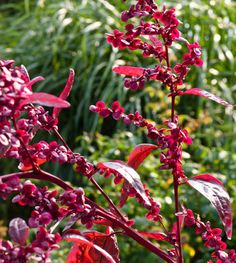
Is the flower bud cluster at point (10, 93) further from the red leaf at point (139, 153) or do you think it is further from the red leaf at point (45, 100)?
the red leaf at point (139, 153)

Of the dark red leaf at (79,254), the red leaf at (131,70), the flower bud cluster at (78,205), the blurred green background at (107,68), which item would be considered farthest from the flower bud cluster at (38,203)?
the blurred green background at (107,68)

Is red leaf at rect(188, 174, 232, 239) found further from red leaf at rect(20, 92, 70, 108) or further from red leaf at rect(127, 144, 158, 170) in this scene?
red leaf at rect(20, 92, 70, 108)

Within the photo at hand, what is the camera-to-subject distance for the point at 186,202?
2811 mm

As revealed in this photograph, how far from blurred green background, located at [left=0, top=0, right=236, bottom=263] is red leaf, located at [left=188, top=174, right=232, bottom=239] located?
7.21 feet

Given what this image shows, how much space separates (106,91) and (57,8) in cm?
A: 148

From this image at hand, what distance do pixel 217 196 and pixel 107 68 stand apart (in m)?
3.82

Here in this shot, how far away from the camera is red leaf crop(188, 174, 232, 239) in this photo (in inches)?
35.9

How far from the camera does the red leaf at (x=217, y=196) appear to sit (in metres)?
0.91

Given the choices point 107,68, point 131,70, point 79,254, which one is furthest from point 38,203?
point 107,68

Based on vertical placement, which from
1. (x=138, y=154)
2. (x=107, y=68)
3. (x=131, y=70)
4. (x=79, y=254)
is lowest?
(x=107, y=68)

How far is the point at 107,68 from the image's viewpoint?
15.4 ft

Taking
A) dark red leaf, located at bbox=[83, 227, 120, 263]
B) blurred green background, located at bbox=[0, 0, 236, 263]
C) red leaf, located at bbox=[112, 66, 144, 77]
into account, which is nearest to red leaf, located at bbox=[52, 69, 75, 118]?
red leaf, located at bbox=[112, 66, 144, 77]

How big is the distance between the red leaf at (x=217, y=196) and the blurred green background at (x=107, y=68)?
7.21 feet

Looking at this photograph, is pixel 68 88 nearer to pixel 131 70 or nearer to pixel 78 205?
pixel 131 70
